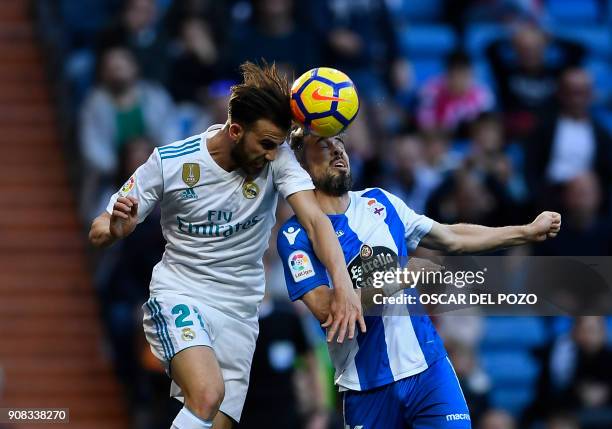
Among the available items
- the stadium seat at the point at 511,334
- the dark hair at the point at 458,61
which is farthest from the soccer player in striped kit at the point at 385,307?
the dark hair at the point at 458,61

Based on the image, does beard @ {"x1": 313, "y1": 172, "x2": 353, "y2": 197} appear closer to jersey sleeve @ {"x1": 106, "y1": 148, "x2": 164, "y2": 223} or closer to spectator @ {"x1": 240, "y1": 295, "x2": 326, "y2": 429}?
jersey sleeve @ {"x1": 106, "y1": 148, "x2": 164, "y2": 223}

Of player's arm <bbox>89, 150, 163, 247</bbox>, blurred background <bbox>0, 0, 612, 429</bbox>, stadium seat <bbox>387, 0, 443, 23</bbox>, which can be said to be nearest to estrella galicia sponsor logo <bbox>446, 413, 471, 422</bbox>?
player's arm <bbox>89, 150, 163, 247</bbox>

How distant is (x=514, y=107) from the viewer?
1298 cm

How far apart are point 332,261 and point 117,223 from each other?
1.10 meters

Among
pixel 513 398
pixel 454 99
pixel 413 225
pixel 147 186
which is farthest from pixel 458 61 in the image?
pixel 147 186

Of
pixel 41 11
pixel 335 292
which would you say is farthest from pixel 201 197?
pixel 41 11

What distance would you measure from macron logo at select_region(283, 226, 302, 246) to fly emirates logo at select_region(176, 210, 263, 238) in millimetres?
247

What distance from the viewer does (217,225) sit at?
721 centimetres

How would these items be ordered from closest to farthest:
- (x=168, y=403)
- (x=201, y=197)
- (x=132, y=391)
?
1. (x=201, y=197)
2. (x=168, y=403)
3. (x=132, y=391)

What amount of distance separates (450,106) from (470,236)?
5523 millimetres

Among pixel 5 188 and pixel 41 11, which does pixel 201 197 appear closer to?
pixel 5 188

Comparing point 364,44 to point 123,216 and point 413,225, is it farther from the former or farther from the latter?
point 123,216

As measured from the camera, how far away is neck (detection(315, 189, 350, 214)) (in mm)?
7211

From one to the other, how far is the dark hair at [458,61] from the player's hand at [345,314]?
628 centimetres
